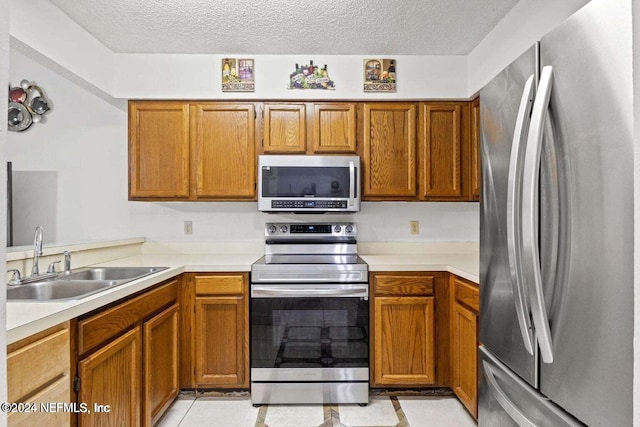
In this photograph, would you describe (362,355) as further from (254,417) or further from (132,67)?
(132,67)

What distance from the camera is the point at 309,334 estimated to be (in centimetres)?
230

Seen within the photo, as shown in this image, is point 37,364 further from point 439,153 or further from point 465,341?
point 439,153

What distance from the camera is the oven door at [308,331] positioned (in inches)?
90.5

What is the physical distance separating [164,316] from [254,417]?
0.77m

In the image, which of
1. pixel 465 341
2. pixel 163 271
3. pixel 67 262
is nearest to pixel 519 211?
pixel 465 341

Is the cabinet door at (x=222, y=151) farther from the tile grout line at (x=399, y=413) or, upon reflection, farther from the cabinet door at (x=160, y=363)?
the tile grout line at (x=399, y=413)

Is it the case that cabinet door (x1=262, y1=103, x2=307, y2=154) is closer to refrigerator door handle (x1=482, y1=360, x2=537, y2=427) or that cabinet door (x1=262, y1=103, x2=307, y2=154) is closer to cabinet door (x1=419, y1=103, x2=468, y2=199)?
cabinet door (x1=419, y1=103, x2=468, y2=199)

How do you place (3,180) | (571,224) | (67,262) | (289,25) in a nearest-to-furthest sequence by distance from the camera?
(3,180)
(571,224)
(67,262)
(289,25)

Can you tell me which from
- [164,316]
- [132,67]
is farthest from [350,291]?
[132,67]

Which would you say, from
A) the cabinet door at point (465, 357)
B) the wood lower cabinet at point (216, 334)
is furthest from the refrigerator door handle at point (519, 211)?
the wood lower cabinet at point (216, 334)

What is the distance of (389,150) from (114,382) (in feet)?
6.76

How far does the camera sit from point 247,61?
2652 millimetres

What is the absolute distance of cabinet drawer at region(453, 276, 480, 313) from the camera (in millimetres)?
1955

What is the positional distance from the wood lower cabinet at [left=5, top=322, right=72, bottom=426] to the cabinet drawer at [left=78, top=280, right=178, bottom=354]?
3.3 inches
